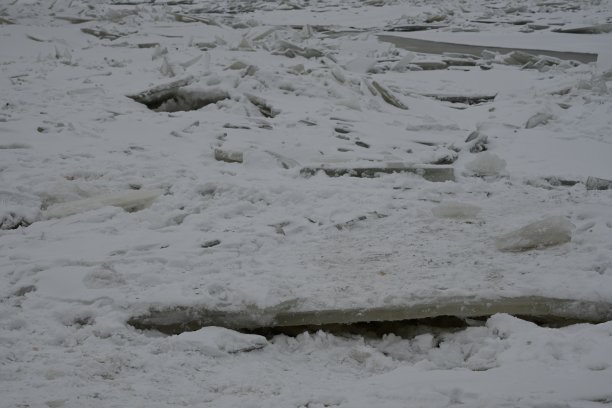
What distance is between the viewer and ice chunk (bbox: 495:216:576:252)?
106 inches

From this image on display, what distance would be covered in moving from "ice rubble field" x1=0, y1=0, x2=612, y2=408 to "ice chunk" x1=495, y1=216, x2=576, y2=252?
1 cm

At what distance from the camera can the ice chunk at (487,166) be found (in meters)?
3.82

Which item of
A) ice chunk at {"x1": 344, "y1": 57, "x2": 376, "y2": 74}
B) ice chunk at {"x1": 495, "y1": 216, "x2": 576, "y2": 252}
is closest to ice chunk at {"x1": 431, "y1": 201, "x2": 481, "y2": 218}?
ice chunk at {"x1": 495, "y1": 216, "x2": 576, "y2": 252}

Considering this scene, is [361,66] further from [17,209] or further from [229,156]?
[17,209]

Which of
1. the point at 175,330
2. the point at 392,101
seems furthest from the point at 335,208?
the point at 392,101

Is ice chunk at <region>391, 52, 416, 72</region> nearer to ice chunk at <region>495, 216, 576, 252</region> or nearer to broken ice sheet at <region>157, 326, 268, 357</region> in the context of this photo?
ice chunk at <region>495, 216, 576, 252</region>

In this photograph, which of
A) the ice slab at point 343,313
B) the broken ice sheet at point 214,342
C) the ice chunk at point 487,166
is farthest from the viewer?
the ice chunk at point 487,166

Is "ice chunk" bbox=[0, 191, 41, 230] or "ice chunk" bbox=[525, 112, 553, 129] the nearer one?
"ice chunk" bbox=[0, 191, 41, 230]

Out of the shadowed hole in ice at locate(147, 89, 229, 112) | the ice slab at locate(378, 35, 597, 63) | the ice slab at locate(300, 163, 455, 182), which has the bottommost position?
the ice slab at locate(300, 163, 455, 182)

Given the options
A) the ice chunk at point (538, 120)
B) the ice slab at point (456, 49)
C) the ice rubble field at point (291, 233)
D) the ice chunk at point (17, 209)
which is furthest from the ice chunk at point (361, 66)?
the ice chunk at point (17, 209)

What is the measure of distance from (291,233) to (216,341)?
99 cm

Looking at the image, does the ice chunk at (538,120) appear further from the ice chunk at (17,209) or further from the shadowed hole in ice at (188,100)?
the ice chunk at (17,209)

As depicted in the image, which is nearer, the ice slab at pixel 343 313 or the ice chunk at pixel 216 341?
the ice chunk at pixel 216 341

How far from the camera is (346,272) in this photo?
2.56 m
